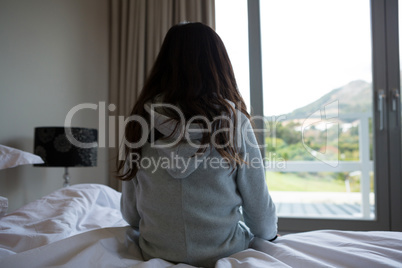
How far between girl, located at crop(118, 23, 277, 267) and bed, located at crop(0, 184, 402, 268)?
7 cm

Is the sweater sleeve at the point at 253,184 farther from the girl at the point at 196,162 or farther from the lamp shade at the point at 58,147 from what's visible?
the lamp shade at the point at 58,147

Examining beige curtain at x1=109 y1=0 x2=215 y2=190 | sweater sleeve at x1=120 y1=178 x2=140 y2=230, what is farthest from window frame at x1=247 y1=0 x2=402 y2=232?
sweater sleeve at x1=120 y1=178 x2=140 y2=230

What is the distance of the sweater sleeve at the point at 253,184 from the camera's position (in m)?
0.93

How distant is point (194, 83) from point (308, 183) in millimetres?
3488

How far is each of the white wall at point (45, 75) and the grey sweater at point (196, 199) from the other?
1.23 m

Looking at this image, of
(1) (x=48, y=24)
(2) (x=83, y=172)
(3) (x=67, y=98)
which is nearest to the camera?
(1) (x=48, y=24)

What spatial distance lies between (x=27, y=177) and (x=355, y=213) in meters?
3.48

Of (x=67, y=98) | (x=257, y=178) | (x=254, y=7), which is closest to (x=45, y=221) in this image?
(x=257, y=178)

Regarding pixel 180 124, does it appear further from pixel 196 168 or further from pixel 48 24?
pixel 48 24

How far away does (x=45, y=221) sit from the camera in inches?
44.2

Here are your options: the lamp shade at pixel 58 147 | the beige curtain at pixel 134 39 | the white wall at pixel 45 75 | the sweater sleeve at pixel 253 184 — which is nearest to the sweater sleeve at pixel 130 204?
the sweater sleeve at pixel 253 184

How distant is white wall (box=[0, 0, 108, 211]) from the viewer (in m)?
1.79

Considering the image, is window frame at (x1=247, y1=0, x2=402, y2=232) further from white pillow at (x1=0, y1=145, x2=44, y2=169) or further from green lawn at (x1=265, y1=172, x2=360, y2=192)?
white pillow at (x1=0, y1=145, x2=44, y2=169)

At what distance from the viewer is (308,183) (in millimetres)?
4039
